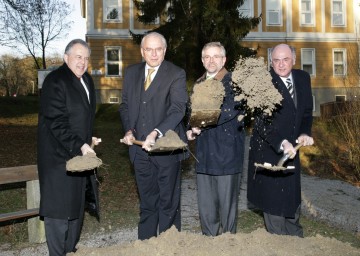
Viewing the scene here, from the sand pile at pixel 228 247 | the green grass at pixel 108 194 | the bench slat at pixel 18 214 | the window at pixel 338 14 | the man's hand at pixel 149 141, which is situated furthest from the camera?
the window at pixel 338 14

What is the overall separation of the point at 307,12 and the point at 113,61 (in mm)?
12799

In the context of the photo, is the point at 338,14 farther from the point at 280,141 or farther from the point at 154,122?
the point at 154,122

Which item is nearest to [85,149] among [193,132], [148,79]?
[148,79]

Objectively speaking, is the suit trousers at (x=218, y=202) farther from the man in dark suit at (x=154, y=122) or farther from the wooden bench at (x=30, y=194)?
the wooden bench at (x=30, y=194)

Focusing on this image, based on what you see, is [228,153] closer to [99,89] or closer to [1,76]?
[99,89]

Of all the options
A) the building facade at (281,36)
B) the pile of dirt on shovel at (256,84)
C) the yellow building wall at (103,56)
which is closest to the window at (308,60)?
the building facade at (281,36)

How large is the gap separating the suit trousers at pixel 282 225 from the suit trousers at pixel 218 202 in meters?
0.33

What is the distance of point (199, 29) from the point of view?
15.0 m

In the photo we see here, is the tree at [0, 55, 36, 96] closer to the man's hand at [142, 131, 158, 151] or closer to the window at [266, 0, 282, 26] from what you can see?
the window at [266, 0, 282, 26]

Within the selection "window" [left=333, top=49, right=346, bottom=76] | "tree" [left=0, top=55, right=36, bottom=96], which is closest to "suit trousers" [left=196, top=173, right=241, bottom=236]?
"window" [left=333, top=49, right=346, bottom=76]

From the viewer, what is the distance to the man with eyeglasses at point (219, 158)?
441cm

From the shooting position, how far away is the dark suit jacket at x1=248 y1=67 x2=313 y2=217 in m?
4.25

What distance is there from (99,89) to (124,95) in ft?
74.8

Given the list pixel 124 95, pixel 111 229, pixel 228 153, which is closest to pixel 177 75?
pixel 124 95
